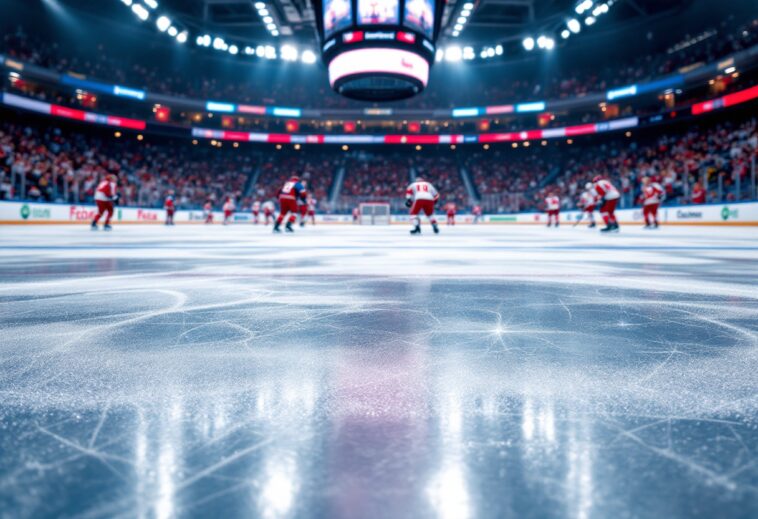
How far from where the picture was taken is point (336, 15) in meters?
18.4

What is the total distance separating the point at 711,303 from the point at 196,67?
4423 centimetres

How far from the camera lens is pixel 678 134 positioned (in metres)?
31.6

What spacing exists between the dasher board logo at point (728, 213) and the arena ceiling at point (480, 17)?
17628mm

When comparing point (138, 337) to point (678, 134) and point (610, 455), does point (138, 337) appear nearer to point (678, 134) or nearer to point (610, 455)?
point (610, 455)

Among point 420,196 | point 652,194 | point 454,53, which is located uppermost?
point 454,53

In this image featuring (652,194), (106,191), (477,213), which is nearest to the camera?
(106,191)

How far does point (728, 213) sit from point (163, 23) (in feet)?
101

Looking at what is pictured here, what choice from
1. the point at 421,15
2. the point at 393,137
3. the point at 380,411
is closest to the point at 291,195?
the point at 421,15

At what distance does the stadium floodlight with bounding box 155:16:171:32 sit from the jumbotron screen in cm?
1482

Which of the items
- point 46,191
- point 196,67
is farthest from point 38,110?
point 196,67

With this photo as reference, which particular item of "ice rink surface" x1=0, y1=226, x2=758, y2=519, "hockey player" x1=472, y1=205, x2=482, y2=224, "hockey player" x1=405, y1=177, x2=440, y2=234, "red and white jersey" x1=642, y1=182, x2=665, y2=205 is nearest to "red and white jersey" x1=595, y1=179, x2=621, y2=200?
"red and white jersey" x1=642, y1=182, x2=665, y2=205

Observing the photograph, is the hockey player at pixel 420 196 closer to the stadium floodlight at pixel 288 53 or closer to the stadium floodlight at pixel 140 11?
the stadium floodlight at pixel 140 11

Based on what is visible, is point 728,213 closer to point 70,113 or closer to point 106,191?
point 106,191

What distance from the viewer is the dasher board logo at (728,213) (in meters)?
17.8
